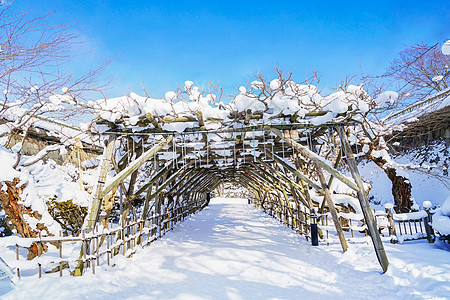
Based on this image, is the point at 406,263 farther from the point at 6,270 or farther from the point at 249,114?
the point at 6,270

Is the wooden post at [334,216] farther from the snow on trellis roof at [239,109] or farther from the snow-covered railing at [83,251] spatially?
the snow-covered railing at [83,251]

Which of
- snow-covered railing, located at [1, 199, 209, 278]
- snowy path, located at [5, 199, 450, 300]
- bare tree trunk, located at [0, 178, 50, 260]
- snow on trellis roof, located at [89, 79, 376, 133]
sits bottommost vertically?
snowy path, located at [5, 199, 450, 300]

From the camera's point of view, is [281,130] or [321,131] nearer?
[281,130]

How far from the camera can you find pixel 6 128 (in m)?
5.84

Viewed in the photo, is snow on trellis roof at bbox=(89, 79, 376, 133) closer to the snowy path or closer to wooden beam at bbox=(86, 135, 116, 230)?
wooden beam at bbox=(86, 135, 116, 230)

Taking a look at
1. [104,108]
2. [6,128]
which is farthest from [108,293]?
[6,128]

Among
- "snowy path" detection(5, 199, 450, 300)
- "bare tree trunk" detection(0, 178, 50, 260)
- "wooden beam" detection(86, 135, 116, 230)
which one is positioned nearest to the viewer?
"snowy path" detection(5, 199, 450, 300)

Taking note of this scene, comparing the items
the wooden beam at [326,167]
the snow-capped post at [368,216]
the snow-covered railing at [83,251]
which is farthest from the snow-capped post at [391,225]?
the snow-covered railing at [83,251]

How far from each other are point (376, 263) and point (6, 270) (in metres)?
Result: 5.61

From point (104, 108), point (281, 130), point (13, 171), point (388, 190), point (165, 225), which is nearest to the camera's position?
point (104, 108)

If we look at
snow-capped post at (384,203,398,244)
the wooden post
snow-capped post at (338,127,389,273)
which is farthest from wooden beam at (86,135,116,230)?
snow-capped post at (384,203,398,244)

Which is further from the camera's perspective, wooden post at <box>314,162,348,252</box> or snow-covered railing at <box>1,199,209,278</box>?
wooden post at <box>314,162,348,252</box>

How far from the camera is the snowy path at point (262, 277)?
3.88 metres

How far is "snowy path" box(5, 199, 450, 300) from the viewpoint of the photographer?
12.7ft
